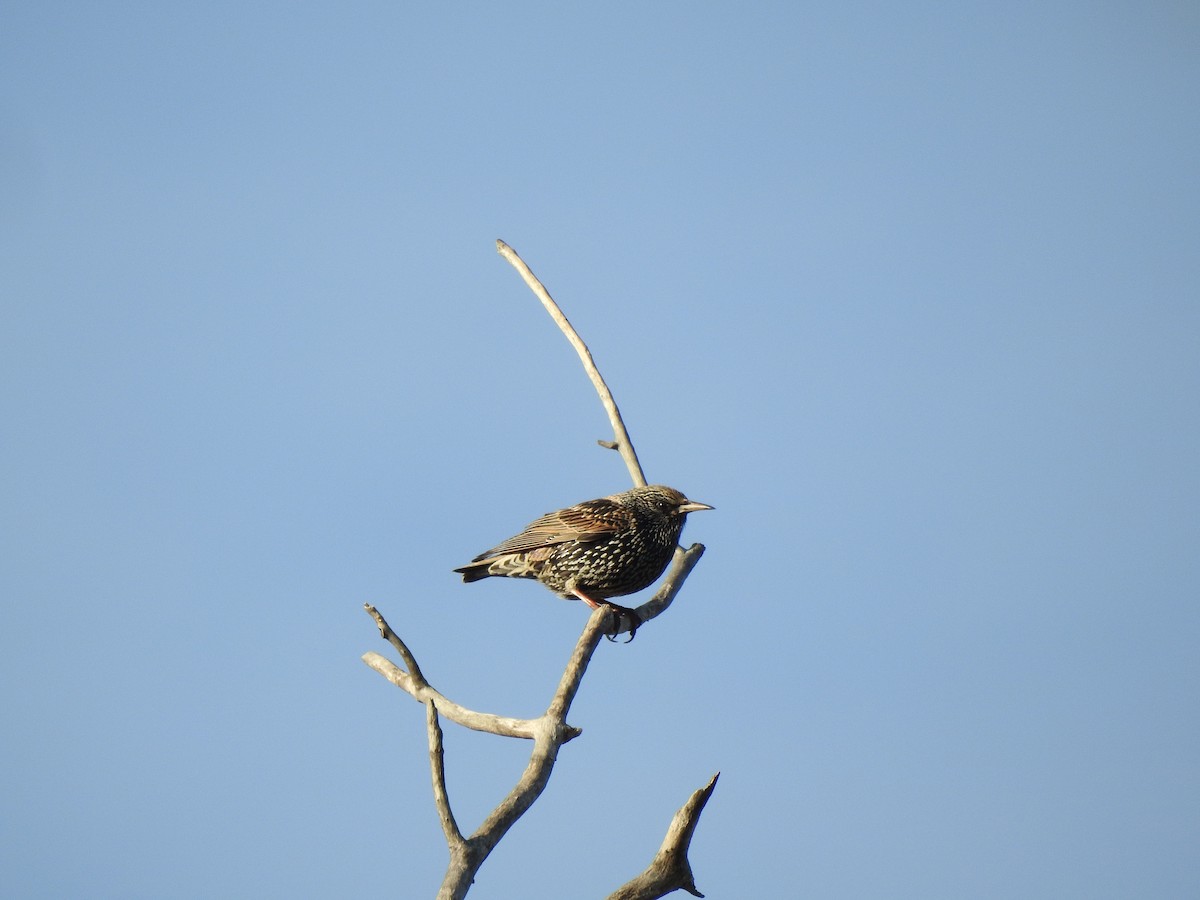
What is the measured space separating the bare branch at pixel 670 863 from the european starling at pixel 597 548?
11.7ft

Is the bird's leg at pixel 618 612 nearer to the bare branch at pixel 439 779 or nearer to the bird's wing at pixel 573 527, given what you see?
→ the bird's wing at pixel 573 527

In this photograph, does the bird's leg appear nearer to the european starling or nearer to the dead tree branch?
the european starling

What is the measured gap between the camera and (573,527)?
421 inches

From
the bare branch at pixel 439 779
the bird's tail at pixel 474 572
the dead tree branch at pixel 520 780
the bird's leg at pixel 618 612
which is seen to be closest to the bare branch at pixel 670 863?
the dead tree branch at pixel 520 780

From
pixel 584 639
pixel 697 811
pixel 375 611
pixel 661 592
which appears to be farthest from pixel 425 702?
pixel 661 592

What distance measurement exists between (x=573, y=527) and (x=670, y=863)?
4.24 m

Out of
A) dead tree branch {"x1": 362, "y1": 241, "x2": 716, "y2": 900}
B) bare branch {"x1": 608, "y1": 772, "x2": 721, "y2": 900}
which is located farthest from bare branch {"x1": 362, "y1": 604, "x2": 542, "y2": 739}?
bare branch {"x1": 608, "y1": 772, "x2": 721, "y2": 900}

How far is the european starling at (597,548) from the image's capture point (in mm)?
10586

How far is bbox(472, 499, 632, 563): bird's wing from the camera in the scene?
10.6 metres

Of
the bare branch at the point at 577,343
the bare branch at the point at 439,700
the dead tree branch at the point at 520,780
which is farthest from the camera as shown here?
the bare branch at the point at 577,343

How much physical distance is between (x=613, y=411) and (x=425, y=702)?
4.56 m

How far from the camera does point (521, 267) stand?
1130cm

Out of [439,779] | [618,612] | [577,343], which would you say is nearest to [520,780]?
[439,779]

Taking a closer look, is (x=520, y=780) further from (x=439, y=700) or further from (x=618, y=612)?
(x=618, y=612)
